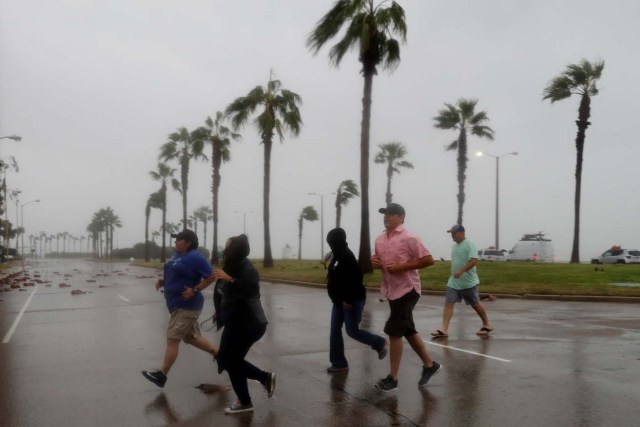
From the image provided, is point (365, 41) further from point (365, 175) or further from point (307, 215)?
point (307, 215)

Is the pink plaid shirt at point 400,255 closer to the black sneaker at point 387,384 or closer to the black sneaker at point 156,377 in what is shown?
the black sneaker at point 387,384

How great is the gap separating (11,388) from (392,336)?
4280mm

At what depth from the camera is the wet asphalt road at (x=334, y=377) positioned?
5805 mm

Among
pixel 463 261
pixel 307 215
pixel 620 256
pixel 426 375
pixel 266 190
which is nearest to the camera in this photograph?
pixel 426 375

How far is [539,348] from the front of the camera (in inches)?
366

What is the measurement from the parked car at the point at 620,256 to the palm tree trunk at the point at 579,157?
28.4 ft

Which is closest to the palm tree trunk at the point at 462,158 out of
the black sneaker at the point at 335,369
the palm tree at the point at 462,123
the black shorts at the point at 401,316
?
the palm tree at the point at 462,123

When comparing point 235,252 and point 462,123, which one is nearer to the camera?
point 235,252

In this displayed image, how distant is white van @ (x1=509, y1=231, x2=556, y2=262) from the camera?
174ft

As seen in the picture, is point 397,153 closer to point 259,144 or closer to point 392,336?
point 259,144

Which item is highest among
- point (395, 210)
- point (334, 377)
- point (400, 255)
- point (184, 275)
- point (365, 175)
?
point (365, 175)

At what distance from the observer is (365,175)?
26.0 meters

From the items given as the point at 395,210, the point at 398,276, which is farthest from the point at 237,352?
the point at 395,210

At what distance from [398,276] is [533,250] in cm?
4973
